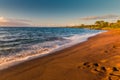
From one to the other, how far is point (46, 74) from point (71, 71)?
130 centimetres

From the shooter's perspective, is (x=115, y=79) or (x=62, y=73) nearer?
(x=115, y=79)

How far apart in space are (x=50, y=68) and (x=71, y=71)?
4.20 ft

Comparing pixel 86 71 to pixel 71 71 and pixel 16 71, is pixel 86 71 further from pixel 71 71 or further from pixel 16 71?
pixel 16 71

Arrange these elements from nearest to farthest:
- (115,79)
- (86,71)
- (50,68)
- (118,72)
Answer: (115,79) < (118,72) < (86,71) < (50,68)

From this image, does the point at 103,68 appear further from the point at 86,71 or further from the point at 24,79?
the point at 24,79

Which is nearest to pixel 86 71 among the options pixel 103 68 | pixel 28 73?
pixel 103 68

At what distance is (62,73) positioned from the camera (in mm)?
7141

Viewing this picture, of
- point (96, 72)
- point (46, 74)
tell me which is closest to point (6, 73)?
point (46, 74)

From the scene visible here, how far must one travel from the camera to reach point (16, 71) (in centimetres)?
761

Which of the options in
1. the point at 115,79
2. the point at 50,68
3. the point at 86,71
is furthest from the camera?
the point at 50,68

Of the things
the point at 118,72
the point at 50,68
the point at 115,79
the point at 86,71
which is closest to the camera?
the point at 115,79

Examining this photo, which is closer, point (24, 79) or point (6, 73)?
point (24, 79)

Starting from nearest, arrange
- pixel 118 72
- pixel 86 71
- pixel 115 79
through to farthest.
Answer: pixel 115 79, pixel 118 72, pixel 86 71

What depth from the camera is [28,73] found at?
717 centimetres
